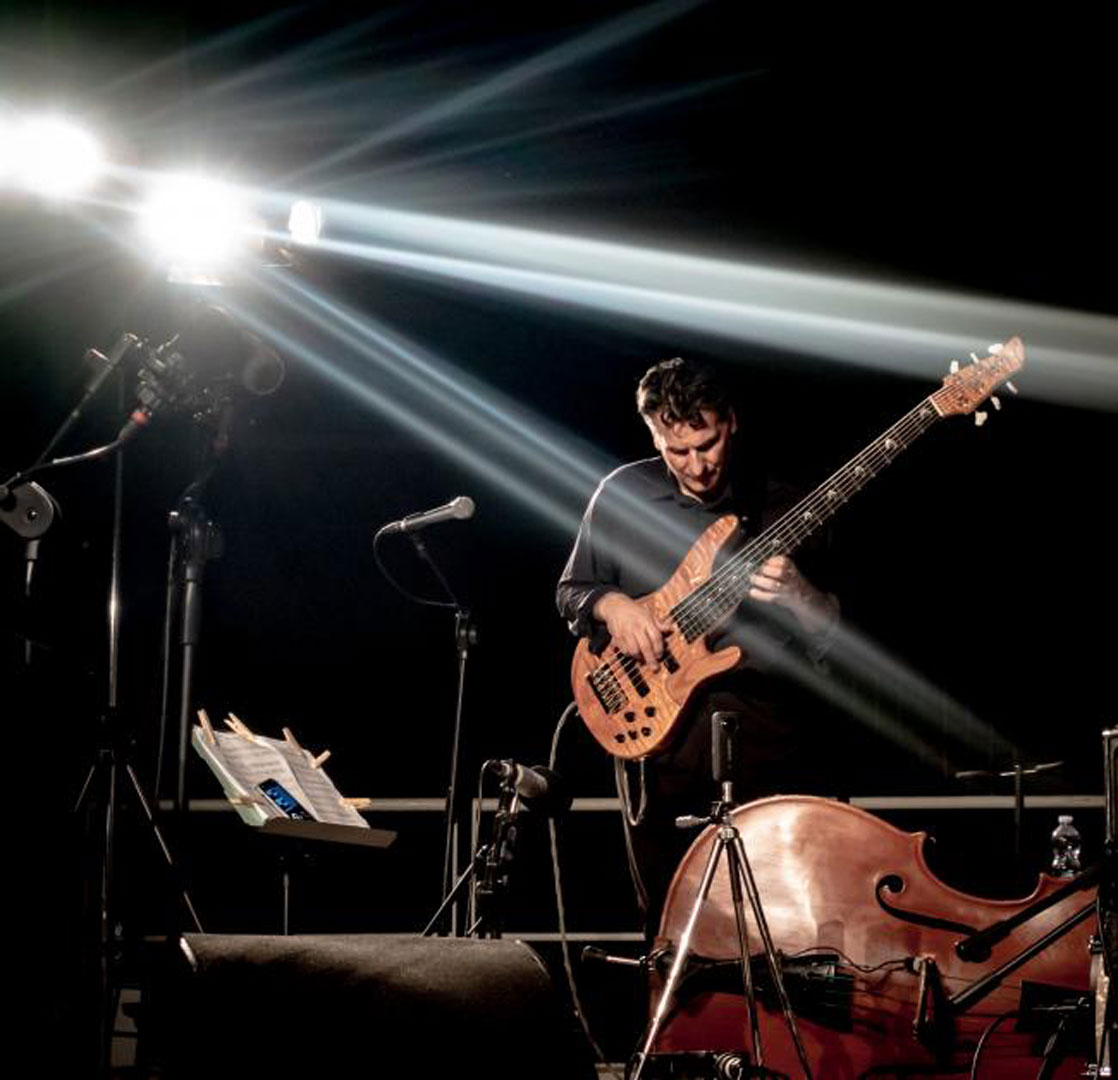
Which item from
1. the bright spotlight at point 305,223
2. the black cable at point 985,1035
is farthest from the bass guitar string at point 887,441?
the bright spotlight at point 305,223

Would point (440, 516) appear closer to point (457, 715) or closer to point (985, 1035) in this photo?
point (457, 715)

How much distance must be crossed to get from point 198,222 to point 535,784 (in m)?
1.72

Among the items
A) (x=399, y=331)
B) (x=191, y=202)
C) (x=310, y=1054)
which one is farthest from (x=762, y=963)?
(x=399, y=331)

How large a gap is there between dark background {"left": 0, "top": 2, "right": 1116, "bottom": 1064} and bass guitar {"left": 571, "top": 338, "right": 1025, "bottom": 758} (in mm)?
1196

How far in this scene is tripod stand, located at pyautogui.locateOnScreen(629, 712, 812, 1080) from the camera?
9.28 feet

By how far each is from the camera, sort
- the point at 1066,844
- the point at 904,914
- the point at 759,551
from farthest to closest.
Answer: the point at 1066,844, the point at 759,551, the point at 904,914

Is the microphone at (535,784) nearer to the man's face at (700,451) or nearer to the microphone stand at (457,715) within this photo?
the microphone stand at (457,715)

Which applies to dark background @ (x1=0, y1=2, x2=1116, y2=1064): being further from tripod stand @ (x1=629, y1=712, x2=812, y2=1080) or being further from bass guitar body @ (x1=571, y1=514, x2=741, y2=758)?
tripod stand @ (x1=629, y1=712, x2=812, y2=1080)

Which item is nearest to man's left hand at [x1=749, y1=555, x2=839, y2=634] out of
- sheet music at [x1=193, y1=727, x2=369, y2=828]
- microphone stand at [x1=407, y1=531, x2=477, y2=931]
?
microphone stand at [x1=407, y1=531, x2=477, y2=931]

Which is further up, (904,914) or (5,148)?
(5,148)

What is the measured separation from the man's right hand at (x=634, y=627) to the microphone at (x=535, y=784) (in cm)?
45

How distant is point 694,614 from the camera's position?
3.70 metres

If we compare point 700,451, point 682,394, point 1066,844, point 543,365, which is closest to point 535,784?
point 700,451

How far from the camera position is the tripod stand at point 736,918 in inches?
111
